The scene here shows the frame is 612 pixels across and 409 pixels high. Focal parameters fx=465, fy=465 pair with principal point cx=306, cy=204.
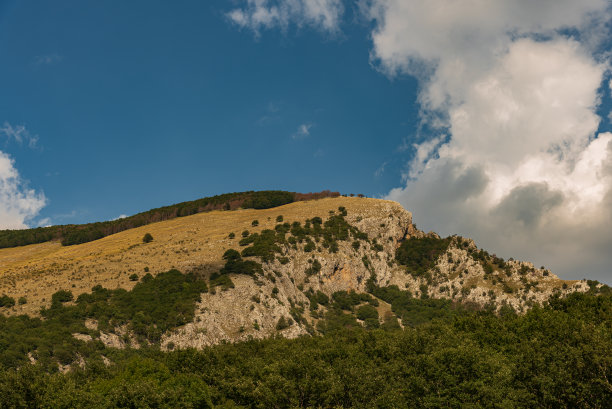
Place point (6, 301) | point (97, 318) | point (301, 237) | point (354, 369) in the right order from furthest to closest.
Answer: point (301, 237), point (6, 301), point (97, 318), point (354, 369)

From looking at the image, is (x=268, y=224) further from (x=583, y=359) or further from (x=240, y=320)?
(x=583, y=359)

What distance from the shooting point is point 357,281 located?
165 metres

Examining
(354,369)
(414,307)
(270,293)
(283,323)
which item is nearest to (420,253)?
(414,307)

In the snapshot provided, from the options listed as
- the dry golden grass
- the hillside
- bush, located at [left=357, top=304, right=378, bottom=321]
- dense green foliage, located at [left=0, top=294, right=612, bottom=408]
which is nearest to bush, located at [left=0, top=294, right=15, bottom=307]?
the dry golden grass

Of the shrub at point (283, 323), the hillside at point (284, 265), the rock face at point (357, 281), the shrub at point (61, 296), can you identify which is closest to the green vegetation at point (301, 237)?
the rock face at point (357, 281)

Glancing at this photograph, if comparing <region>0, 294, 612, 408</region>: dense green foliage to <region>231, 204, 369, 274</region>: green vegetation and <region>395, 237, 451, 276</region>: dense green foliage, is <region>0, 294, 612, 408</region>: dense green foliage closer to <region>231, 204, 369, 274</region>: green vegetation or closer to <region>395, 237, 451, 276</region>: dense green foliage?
<region>231, 204, 369, 274</region>: green vegetation

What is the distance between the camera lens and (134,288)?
410 ft

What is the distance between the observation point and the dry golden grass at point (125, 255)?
127688 millimetres

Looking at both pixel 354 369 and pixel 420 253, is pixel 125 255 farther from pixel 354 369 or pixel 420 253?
pixel 354 369

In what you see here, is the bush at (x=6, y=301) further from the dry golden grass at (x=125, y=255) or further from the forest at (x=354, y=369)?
the forest at (x=354, y=369)

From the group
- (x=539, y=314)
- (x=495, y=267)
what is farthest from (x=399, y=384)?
(x=495, y=267)

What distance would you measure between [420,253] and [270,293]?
73249 mm

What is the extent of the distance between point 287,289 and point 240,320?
88.4ft

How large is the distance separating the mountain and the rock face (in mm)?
416
